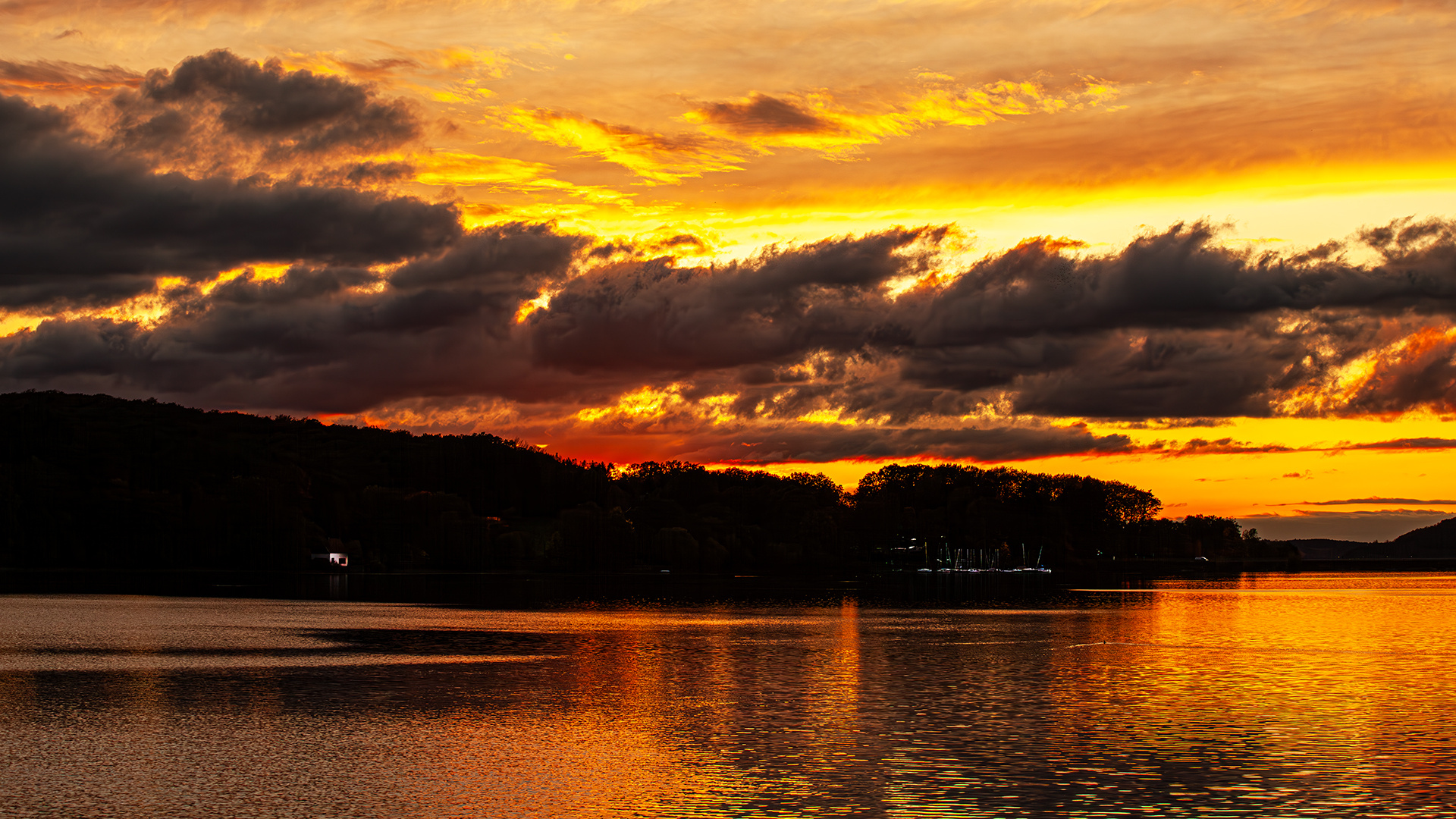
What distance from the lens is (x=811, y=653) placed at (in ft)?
229

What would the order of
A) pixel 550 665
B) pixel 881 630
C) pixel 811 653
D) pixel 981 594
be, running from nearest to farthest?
pixel 550 665
pixel 811 653
pixel 881 630
pixel 981 594

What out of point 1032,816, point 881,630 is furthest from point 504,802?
point 881,630

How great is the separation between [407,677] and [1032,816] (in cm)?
3314

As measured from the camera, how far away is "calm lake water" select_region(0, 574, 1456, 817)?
30953 mm

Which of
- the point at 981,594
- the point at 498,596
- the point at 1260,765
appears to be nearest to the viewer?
the point at 1260,765

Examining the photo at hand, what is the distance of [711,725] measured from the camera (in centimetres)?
4216

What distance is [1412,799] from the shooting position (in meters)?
31.4

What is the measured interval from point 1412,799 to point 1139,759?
284 inches

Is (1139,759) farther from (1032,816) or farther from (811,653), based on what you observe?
(811,653)

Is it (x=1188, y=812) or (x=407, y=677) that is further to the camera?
(x=407, y=677)

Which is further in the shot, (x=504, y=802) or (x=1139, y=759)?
(x=1139, y=759)

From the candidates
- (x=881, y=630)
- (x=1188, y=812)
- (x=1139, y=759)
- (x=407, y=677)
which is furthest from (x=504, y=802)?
(x=881, y=630)

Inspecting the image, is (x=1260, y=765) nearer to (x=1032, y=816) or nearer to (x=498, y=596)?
(x=1032, y=816)

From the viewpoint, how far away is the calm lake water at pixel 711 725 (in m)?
31.0
